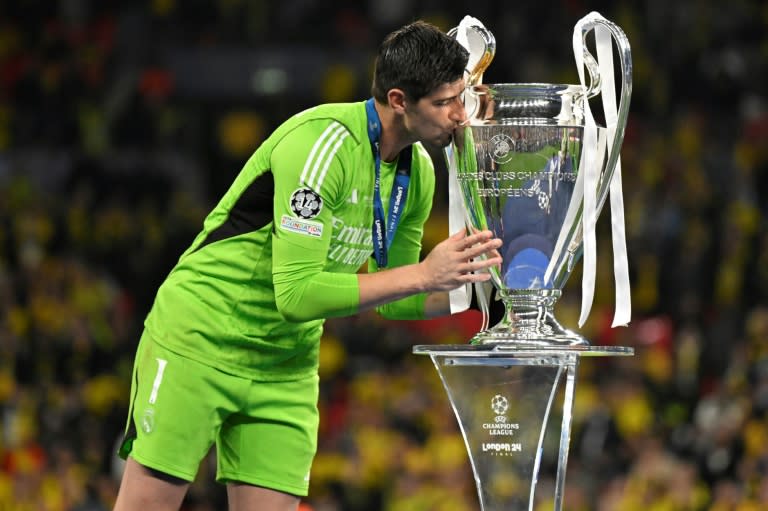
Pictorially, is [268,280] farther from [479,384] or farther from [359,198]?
[479,384]

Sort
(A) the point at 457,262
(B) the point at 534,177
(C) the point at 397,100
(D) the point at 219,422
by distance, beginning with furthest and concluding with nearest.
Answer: (D) the point at 219,422 → (C) the point at 397,100 → (B) the point at 534,177 → (A) the point at 457,262

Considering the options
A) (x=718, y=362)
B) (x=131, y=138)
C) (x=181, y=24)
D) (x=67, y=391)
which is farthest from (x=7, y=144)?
(x=718, y=362)

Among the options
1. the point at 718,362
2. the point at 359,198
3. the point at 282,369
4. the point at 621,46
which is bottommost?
the point at 718,362

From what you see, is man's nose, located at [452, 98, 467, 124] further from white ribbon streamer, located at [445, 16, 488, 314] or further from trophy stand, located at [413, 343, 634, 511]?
trophy stand, located at [413, 343, 634, 511]

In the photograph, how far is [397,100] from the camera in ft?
10.1

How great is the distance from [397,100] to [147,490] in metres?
1.14

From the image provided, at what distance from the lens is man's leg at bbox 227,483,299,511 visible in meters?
3.43

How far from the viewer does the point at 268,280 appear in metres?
3.32

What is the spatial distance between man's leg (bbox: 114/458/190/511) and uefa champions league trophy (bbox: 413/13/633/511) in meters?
0.76

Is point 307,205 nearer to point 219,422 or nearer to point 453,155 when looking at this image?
point 453,155

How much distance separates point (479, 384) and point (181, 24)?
10192 millimetres

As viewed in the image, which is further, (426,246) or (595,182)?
(426,246)

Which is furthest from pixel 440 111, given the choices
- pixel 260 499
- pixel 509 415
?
pixel 260 499

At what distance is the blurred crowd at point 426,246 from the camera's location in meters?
7.70
